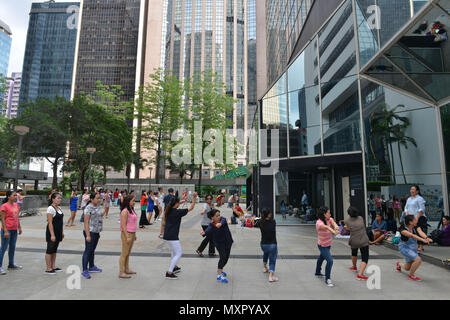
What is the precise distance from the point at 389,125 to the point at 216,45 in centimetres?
9191

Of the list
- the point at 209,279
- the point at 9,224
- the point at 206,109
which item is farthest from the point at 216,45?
the point at 209,279

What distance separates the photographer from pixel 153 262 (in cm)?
648

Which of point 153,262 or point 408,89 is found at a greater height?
point 408,89

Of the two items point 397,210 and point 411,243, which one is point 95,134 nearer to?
point 397,210

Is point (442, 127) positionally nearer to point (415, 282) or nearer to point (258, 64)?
point (415, 282)

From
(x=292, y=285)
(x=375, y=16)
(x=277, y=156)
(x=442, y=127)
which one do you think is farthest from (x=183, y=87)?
(x=292, y=285)

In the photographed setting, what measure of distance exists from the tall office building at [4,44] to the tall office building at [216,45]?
7397 centimetres

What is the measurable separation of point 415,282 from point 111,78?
380 feet

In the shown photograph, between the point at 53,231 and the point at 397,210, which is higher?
the point at 397,210

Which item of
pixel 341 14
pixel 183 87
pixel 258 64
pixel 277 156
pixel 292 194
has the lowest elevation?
pixel 292 194

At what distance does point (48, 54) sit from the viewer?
11412 centimetres

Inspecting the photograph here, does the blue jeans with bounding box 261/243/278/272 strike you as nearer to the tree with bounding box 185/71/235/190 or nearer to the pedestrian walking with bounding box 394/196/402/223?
the pedestrian walking with bounding box 394/196/402/223

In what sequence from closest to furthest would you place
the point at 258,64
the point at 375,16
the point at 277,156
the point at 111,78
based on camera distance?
the point at 375,16
the point at 277,156
the point at 258,64
the point at 111,78
